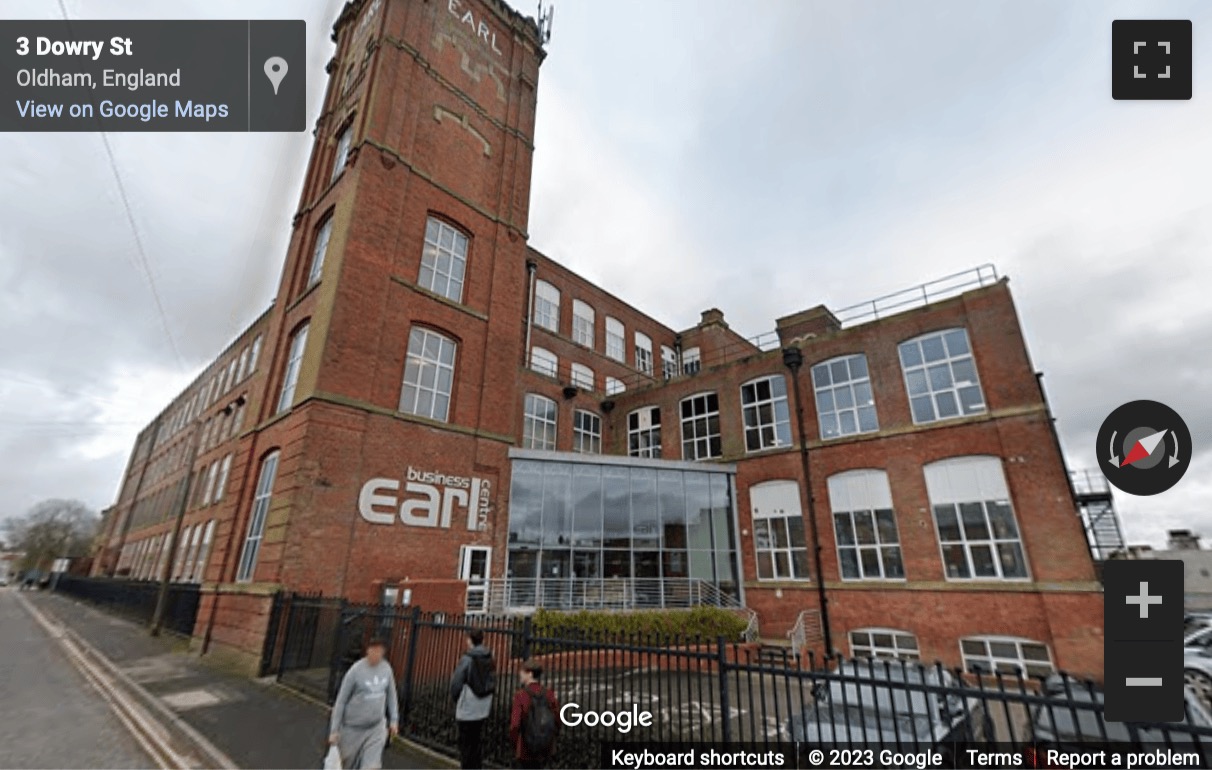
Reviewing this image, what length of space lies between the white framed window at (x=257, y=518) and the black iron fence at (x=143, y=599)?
14.1 feet

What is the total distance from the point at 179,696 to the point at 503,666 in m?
7.59

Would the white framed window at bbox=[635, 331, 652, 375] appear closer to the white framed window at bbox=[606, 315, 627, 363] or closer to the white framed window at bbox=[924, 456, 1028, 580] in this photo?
the white framed window at bbox=[606, 315, 627, 363]

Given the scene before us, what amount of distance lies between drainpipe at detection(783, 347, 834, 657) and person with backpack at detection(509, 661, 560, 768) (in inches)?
533

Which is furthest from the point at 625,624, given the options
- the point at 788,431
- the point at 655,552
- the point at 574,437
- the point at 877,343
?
the point at 877,343

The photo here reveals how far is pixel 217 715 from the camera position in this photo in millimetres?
8469

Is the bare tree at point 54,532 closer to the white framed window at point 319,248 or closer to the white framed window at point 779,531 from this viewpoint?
the white framed window at point 319,248

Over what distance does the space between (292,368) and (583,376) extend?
51.2 ft

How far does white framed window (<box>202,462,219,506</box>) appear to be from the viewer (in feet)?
87.4

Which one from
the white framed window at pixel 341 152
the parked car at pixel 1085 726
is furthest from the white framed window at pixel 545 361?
the parked car at pixel 1085 726

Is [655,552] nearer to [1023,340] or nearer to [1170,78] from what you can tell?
[1023,340]

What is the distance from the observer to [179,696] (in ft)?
31.9

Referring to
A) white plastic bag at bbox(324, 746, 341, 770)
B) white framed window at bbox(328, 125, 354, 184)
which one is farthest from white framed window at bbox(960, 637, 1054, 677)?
white framed window at bbox(328, 125, 354, 184)

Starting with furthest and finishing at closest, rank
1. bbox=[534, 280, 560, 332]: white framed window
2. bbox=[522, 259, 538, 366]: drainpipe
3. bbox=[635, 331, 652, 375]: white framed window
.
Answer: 1. bbox=[635, 331, 652, 375]: white framed window
2. bbox=[534, 280, 560, 332]: white framed window
3. bbox=[522, 259, 538, 366]: drainpipe

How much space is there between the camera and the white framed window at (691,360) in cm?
3541
